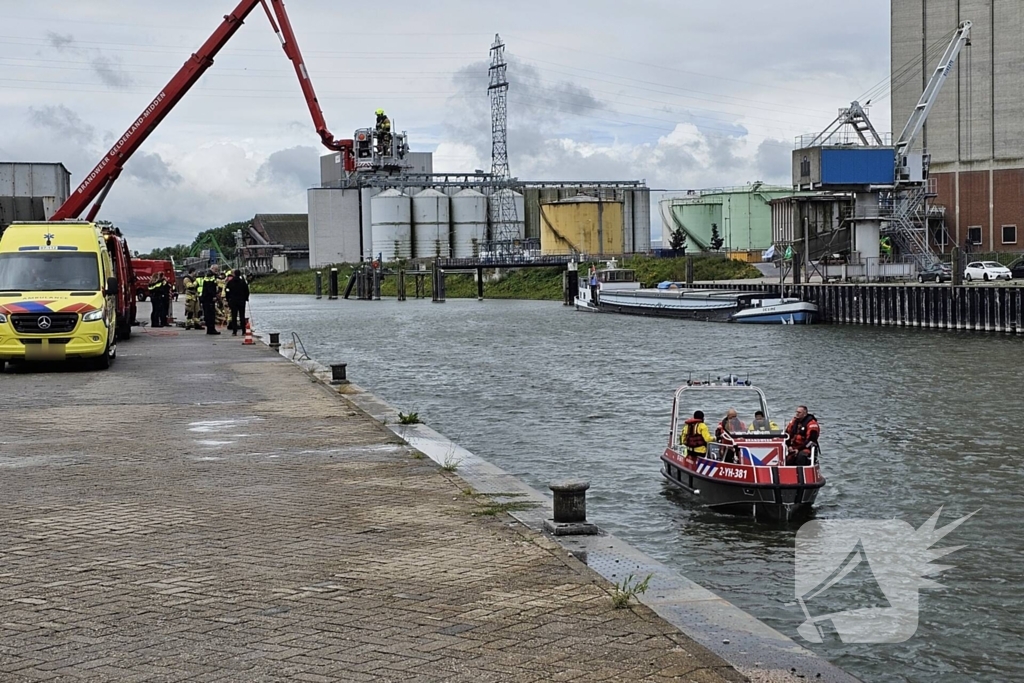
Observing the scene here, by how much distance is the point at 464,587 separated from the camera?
30.5 ft

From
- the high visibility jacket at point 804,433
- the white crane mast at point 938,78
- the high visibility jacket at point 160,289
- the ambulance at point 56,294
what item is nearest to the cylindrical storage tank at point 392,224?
the white crane mast at point 938,78

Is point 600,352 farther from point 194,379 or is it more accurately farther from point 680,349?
point 194,379

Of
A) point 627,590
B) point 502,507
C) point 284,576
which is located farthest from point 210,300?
point 627,590

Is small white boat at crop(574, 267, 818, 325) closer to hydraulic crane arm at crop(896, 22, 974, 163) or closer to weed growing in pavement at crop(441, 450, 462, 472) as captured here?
hydraulic crane arm at crop(896, 22, 974, 163)

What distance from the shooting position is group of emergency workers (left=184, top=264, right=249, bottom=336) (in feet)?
140

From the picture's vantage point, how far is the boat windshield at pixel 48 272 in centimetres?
2898

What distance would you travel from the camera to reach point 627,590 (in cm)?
909

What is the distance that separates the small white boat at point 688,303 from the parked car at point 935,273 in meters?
7.83

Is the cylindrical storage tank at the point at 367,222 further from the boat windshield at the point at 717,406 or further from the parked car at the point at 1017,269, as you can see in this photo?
the boat windshield at the point at 717,406

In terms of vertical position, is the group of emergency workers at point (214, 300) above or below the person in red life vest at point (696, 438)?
above

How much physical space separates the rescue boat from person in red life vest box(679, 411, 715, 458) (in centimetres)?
3

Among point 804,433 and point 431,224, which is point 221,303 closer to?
point 804,433

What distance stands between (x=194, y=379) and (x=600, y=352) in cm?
2418

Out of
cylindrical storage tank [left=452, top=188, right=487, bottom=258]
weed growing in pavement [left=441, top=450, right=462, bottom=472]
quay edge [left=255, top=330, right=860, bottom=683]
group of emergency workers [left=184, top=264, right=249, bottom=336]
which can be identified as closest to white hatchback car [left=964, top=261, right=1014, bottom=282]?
group of emergency workers [left=184, top=264, right=249, bottom=336]
